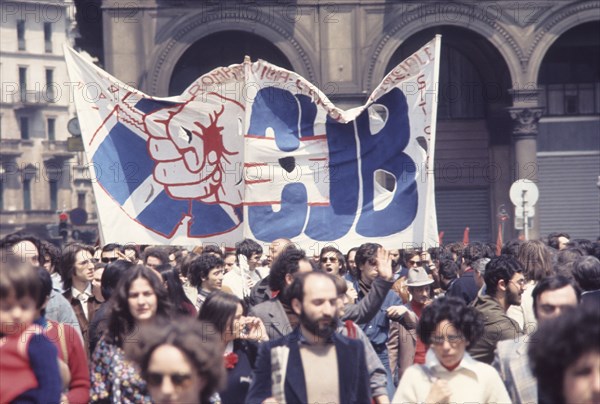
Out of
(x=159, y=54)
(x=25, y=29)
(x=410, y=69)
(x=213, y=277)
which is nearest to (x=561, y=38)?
(x=159, y=54)

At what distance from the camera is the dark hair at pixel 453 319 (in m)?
7.44

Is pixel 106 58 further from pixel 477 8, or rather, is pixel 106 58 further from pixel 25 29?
pixel 25 29

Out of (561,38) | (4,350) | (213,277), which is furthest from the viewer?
(561,38)

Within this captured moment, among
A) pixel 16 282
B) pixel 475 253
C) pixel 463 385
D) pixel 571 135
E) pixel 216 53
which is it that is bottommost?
pixel 463 385

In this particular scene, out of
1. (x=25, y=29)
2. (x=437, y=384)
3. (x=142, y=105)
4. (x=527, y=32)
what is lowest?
(x=437, y=384)

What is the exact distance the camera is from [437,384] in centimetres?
705

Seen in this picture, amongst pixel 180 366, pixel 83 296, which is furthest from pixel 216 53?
pixel 180 366

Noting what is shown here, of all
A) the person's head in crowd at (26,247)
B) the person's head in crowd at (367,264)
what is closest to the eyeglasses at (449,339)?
the person's head in crowd at (26,247)

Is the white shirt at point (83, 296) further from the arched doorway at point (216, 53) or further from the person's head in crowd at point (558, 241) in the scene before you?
the arched doorway at point (216, 53)

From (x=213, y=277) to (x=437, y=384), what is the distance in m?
5.10

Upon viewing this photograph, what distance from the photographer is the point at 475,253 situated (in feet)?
50.4

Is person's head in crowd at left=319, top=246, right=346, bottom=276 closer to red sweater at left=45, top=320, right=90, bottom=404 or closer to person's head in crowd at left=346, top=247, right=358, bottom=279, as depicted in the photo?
person's head in crowd at left=346, top=247, right=358, bottom=279

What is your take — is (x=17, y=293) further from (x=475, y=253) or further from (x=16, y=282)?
(x=475, y=253)

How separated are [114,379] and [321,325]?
102cm
